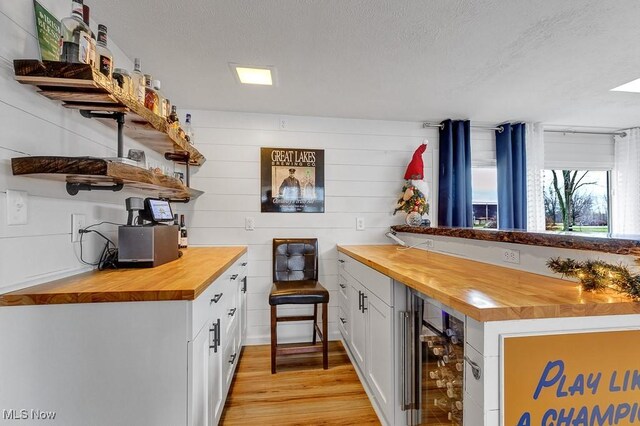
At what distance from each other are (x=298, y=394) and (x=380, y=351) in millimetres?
753

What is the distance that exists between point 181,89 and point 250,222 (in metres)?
1.28

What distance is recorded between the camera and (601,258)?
1215 millimetres

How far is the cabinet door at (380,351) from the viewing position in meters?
1.60

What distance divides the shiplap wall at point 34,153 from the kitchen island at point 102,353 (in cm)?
14

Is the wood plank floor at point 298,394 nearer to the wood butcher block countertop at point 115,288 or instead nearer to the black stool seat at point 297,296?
the black stool seat at point 297,296

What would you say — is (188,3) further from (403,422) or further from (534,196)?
(534,196)

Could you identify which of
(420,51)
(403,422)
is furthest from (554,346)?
(420,51)

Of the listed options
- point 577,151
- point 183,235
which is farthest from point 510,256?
point 577,151

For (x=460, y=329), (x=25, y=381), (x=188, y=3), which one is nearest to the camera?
(x=25, y=381)

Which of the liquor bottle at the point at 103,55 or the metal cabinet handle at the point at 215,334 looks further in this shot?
the metal cabinet handle at the point at 215,334

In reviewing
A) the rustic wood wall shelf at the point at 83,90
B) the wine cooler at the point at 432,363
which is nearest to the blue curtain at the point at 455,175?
the wine cooler at the point at 432,363

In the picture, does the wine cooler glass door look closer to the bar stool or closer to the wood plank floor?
the wood plank floor

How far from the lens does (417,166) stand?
9.89ft

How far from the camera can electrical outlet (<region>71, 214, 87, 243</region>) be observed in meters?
1.39
